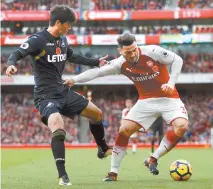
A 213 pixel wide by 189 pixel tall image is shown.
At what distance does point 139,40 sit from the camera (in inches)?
1586

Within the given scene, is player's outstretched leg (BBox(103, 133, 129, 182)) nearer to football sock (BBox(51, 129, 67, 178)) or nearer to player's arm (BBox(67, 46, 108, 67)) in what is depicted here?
player's arm (BBox(67, 46, 108, 67))

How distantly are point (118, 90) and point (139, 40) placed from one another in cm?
439

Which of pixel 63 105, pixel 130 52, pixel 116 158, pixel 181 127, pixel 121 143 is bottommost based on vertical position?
pixel 116 158

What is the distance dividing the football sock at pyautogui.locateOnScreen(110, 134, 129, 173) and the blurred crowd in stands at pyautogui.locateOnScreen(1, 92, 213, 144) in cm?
2501

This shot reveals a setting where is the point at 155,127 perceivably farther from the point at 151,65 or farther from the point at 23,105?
the point at 23,105

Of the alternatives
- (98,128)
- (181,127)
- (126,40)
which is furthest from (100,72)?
(181,127)

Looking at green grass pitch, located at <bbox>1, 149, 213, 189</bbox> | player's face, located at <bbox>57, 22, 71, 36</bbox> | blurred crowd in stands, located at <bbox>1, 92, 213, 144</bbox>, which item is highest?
player's face, located at <bbox>57, 22, 71, 36</bbox>

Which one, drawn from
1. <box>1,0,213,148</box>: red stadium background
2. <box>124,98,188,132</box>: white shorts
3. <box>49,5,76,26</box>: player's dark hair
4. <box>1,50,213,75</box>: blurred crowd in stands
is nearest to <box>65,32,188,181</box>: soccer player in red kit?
<box>124,98,188,132</box>: white shorts

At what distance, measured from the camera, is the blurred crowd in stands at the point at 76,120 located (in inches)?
1422

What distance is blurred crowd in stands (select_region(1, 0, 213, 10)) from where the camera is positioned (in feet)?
135

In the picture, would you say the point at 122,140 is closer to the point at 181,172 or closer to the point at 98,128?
the point at 98,128

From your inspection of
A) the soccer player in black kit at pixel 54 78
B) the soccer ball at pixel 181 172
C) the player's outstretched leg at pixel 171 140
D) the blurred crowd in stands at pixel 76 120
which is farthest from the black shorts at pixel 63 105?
the blurred crowd in stands at pixel 76 120

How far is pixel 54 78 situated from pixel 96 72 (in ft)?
2.33

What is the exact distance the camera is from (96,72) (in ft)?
29.1
